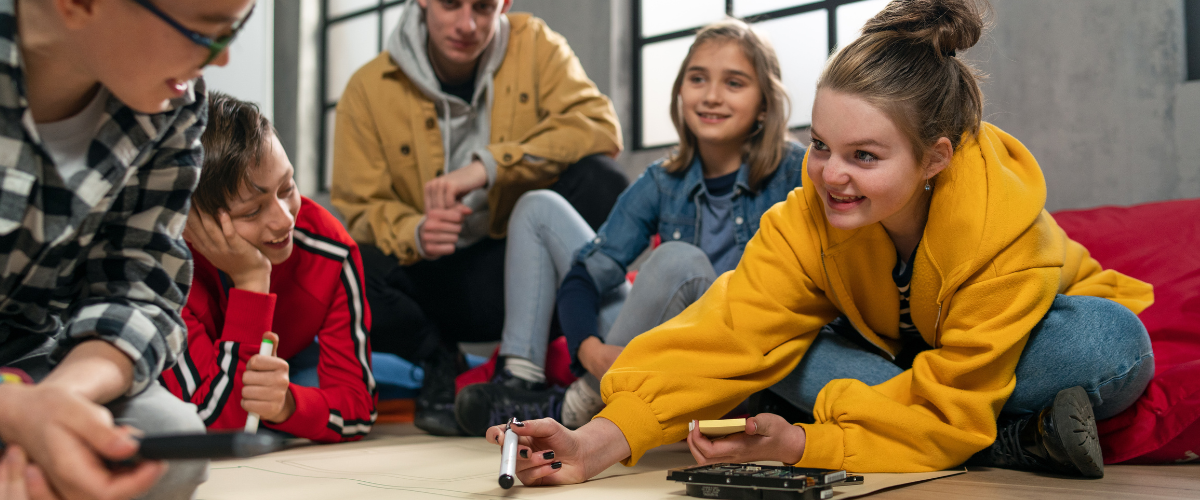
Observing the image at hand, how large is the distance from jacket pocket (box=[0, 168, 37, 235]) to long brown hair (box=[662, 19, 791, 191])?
1.07 m

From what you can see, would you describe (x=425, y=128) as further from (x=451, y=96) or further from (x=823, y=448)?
(x=823, y=448)

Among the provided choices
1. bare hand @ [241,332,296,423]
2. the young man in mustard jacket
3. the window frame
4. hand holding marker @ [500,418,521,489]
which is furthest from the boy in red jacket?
the window frame

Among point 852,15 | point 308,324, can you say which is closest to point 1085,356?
point 308,324

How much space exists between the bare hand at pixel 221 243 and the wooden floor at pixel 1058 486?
0.91 metres

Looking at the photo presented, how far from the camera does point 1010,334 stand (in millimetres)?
863

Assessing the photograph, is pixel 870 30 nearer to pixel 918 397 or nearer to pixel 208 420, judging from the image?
pixel 918 397

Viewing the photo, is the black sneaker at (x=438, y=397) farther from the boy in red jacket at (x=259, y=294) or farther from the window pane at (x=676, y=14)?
the window pane at (x=676, y=14)

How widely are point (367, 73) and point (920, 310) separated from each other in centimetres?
136

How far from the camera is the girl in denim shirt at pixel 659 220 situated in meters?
1.34

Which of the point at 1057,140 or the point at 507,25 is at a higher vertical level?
the point at 507,25

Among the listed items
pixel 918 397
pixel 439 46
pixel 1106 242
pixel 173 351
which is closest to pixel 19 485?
pixel 173 351

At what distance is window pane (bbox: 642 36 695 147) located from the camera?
292 cm

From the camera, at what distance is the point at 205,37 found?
55cm

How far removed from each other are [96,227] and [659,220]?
972mm
